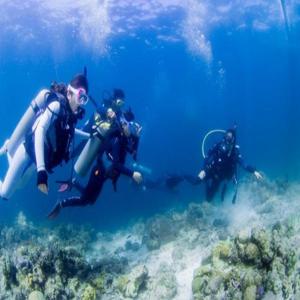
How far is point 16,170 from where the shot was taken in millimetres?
7953

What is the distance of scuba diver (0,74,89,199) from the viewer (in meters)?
6.79

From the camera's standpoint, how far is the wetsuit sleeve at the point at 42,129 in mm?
6333

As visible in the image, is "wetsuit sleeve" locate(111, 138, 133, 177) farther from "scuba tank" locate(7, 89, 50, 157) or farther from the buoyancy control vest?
"scuba tank" locate(7, 89, 50, 157)

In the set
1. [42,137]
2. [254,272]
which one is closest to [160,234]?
[254,272]

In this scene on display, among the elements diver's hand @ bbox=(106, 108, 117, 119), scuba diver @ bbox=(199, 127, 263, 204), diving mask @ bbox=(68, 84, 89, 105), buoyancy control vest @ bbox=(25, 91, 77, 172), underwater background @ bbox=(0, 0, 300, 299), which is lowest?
buoyancy control vest @ bbox=(25, 91, 77, 172)

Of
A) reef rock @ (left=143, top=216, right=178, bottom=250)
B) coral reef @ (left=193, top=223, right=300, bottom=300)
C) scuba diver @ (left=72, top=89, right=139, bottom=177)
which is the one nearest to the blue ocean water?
reef rock @ (left=143, top=216, right=178, bottom=250)

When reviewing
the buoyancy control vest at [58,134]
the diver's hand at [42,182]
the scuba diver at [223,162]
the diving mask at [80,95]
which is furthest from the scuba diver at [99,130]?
the scuba diver at [223,162]

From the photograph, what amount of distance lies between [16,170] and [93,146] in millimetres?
1766

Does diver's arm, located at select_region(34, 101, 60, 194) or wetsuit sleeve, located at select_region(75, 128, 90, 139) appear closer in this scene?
diver's arm, located at select_region(34, 101, 60, 194)

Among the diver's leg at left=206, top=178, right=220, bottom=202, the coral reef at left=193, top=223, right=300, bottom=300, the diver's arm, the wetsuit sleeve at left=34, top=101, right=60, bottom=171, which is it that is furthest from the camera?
the diver's leg at left=206, top=178, right=220, bottom=202

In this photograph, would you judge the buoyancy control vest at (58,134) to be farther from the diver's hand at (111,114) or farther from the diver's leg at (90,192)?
the diver's leg at (90,192)

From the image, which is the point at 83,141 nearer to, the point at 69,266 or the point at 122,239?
the point at 69,266

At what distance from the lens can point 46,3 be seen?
28375mm

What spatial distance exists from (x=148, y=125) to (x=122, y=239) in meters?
97.1
